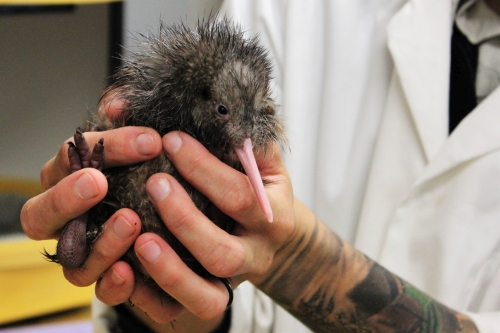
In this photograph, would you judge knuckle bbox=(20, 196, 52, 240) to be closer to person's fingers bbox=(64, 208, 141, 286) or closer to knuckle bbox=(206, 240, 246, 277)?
person's fingers bbox=(64, 208, 141, 286)

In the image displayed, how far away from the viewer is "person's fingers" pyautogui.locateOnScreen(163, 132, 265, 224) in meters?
0.75

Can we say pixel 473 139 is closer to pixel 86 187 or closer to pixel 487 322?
pixel 487 322

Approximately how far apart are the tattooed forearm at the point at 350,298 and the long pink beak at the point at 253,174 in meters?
0.32

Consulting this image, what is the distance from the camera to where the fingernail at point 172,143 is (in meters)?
0.76

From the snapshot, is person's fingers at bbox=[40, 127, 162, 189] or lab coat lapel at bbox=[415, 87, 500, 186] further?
lab coat lapel at bbox=[415, 87, 500, 186]

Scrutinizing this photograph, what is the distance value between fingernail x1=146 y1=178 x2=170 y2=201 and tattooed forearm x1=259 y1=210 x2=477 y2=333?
0.38 metres

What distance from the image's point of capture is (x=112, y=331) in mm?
1077

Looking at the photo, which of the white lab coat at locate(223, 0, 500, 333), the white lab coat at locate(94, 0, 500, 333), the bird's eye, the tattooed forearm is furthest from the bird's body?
the white lab coat at locate(223, 0, 500, 333)

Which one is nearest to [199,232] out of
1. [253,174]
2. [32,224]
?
[253,174]

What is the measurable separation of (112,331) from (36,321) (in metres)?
0.78

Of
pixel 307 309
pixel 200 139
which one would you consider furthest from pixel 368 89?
pixel 200 139

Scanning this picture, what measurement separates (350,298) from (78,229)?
576 millimetres

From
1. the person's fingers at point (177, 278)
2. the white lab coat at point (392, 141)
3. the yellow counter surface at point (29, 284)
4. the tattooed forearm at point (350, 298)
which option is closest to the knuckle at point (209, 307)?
the person's fingers at point (177, 278)

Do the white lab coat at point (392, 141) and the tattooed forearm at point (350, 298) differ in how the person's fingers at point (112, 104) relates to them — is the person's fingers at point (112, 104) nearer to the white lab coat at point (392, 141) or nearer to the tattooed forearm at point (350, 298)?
the tattooed forearm at point (350, 298)
